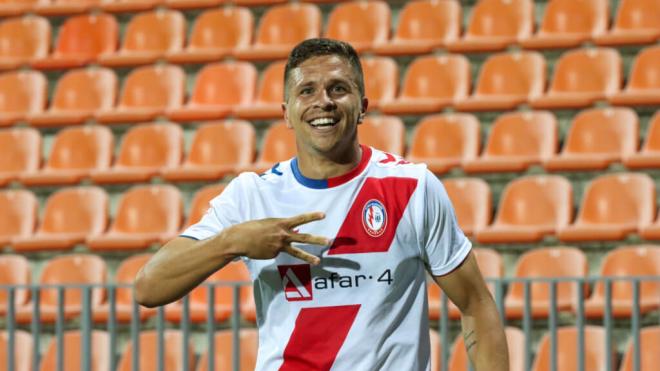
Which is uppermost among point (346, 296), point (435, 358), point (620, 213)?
point (346, 296)

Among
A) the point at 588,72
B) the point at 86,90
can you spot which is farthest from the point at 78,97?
the point at 588,72

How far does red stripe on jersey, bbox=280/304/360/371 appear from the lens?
263 centimetres

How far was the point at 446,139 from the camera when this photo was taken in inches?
320

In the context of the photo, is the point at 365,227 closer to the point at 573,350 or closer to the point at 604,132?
the point at 573,350

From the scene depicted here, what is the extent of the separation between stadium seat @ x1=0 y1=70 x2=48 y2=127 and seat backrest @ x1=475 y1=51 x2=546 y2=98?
3.59m

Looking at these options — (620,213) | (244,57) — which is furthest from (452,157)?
(244,57)

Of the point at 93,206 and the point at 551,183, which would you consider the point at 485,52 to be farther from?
the point at 93,206

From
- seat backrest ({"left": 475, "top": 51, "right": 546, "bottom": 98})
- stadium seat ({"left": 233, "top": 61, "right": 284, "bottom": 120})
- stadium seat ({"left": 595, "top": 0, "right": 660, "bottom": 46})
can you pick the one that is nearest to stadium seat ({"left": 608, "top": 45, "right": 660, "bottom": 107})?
stadium seat ({"left": 595, "top": 0, "right": 660, "bottom": 46})

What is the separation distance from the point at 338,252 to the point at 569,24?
672 cm

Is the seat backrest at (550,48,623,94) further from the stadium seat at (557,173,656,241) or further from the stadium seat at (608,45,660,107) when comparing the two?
the stadium seat at (557,173,656,241)

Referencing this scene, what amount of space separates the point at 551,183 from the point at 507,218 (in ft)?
1.16

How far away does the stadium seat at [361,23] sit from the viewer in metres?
9.46

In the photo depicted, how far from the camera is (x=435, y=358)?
5.90 metres

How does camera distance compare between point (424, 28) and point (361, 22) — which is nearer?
point (424, 28)
